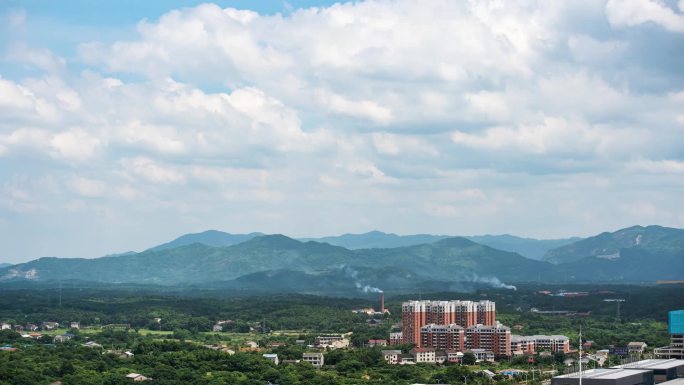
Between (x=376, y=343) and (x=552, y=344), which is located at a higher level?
(x=552, y=344)

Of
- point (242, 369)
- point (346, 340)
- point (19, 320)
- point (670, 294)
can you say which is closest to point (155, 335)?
point (346, 340)

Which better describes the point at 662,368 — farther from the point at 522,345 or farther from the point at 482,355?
the point at 522,345

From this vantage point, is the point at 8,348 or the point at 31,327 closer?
the point at 8,348

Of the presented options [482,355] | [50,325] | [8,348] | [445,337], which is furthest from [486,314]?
[50,325]

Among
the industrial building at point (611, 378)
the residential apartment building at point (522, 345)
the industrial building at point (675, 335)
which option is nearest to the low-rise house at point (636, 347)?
the residential apartment building at point (522, 345)

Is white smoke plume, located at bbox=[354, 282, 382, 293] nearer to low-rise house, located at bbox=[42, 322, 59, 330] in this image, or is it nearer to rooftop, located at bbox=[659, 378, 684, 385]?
low-rise house, located at bbox=[42, 322, 59, 330]

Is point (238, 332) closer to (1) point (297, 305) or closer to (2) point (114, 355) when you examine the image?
(1) point (297, 305)

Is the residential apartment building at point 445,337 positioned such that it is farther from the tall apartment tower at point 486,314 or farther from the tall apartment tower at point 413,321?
the tall apartment tower at point 486,314

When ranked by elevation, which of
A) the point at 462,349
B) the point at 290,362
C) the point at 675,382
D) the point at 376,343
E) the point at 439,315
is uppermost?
the point at 439,315
